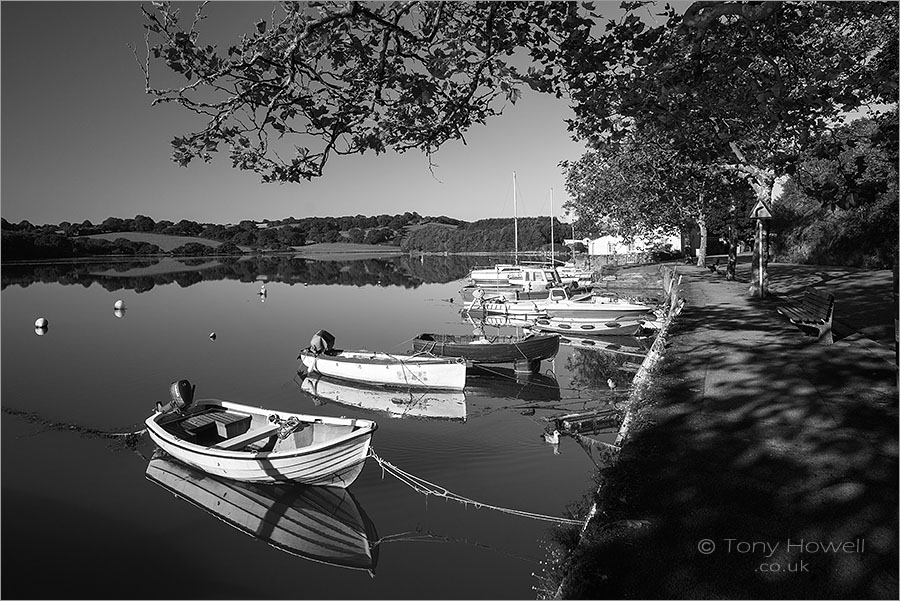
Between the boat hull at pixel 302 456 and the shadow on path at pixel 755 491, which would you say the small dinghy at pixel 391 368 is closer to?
the boat hull at pixel 302 456

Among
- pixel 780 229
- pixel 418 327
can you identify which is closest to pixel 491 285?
pixel 418 327

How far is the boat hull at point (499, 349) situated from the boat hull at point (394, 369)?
2.20 m

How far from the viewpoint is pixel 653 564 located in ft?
16.3

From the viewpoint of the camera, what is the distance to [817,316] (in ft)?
43.0

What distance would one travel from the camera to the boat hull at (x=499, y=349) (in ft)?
66.8

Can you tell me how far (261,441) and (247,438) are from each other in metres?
0.38

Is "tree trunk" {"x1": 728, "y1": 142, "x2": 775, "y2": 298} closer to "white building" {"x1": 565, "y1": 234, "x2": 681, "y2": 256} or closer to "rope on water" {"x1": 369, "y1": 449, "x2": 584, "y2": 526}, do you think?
"rope on water" {"x1": 369, "y1": 449, "x2": 584, "y2": 526}

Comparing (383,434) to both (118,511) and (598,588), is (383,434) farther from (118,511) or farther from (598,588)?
(598,588)

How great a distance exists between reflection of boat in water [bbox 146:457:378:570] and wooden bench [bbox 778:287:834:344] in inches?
411

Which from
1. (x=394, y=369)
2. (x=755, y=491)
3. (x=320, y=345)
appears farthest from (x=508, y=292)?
(x=755, y=491)

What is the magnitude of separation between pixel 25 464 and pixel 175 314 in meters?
29.5

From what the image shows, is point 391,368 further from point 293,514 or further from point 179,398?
point 293,514

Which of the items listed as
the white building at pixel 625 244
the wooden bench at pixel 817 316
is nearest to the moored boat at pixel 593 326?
the wooden bench at pixel 817 316

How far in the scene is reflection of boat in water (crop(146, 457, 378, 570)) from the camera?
9.32 metres
